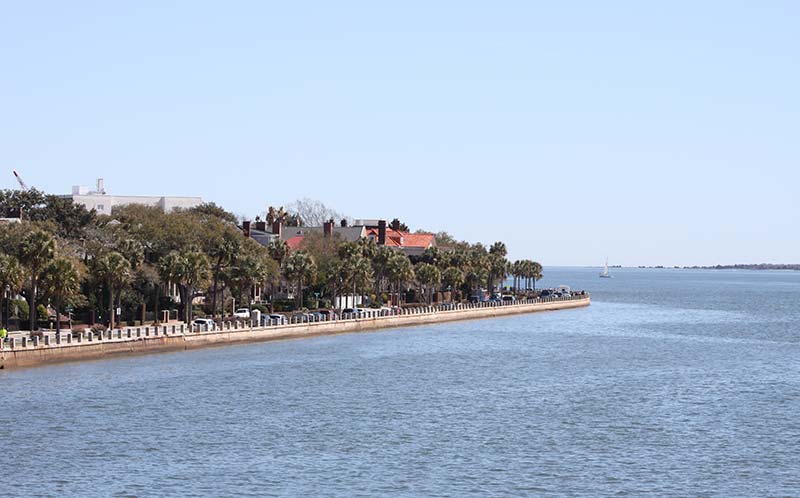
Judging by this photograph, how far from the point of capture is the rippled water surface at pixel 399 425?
41.8m

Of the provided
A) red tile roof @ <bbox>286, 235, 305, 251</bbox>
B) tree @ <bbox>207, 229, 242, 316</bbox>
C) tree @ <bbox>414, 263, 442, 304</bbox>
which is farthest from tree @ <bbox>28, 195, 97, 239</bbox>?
tree @ <bbox>414, 263, 442, 304</bbox>

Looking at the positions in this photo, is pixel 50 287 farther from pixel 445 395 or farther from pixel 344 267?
pixel 344 267

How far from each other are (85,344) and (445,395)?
2619cm

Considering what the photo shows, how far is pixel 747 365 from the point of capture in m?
86.3

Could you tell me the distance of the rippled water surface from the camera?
1646 inches

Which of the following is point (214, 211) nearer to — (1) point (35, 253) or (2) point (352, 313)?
(2) point (352, 313)

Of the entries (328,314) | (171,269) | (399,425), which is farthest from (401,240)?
(399,425)

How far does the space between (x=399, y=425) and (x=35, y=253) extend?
123ft

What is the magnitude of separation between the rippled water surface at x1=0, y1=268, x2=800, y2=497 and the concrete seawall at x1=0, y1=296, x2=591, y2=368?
190 centimetres

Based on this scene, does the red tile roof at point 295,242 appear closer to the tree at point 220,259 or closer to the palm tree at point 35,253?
the tree at point 220,259

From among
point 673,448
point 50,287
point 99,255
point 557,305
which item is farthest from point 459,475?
point 557,305

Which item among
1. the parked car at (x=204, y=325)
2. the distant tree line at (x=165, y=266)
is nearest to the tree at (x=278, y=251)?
the distant tree line at (x=165, y=266)

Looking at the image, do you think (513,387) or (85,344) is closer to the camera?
(513,387)

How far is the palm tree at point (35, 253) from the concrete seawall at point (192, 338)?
619 centimetres
